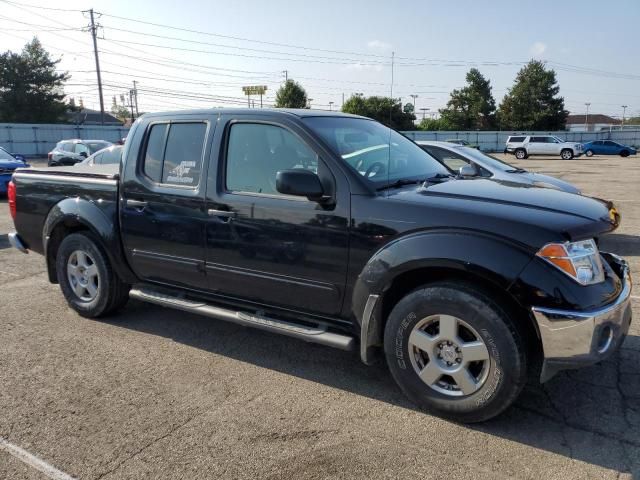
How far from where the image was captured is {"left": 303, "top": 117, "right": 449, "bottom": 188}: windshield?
3744mm

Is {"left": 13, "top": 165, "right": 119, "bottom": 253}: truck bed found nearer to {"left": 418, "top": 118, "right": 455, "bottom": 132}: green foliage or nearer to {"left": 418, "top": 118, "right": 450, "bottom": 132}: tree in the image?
{"left": 418, "top": 118, "right": 455, "bottom": 132}: green foliage

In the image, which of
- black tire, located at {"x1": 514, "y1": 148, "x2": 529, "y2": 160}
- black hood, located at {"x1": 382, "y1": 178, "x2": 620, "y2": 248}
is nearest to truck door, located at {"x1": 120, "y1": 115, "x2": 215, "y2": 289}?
black hood, located at {"x1": 382, "y1": 178, "x2": 620, "y2": 248}

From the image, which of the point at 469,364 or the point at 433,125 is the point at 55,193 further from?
the point at 433,125

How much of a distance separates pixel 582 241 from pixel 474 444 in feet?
4.23

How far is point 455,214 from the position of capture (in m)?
3.16

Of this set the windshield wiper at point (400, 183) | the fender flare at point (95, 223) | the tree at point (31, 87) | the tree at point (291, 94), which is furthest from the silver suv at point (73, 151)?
the tree at point (31, 87)

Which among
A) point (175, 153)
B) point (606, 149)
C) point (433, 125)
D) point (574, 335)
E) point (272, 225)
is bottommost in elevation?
point (606, 149)

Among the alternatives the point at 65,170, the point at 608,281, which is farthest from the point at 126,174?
the point at 608,281

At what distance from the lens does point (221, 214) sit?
400 centimetres

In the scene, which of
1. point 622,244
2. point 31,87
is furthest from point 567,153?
point 31,87

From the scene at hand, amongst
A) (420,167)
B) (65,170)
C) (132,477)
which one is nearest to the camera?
(132,477)

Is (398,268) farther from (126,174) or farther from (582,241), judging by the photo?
(126,174)

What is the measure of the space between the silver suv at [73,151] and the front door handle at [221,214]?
1720 cm

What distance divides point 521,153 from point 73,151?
31860 mm
